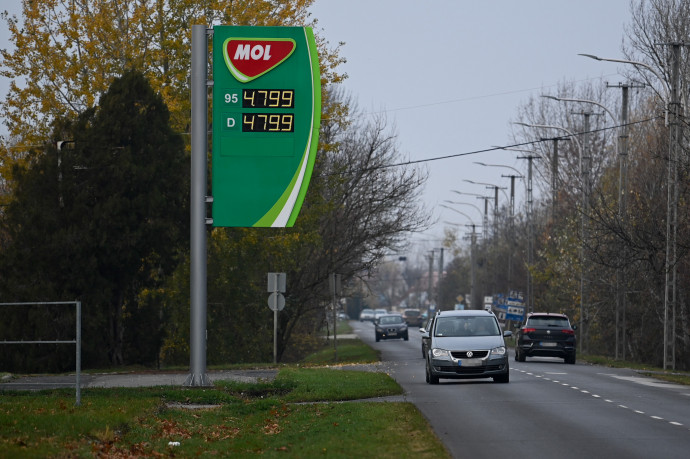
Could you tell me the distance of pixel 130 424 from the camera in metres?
16.1

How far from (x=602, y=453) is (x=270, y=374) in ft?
57.6

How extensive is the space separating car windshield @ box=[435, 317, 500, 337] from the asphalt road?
3.70 feet

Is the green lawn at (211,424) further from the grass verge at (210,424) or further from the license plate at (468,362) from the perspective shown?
the license plate at (468,362)

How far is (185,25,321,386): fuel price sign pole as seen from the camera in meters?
23.1

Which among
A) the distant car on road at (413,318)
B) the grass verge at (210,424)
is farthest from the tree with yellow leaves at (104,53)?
the distant car on road at (413,318)

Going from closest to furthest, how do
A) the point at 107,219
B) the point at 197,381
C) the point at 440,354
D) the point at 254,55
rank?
1. the point at 254,55
2. the point at 197,381
3. the point at 440,354
4. the point at 107,219

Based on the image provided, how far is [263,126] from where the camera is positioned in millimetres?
23109

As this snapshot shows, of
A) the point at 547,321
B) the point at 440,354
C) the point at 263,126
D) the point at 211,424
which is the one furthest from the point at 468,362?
the point at 547,321

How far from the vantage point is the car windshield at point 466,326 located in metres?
26.8

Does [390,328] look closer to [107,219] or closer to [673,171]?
[673,171]

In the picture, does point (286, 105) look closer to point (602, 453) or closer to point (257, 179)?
point (257, 179)

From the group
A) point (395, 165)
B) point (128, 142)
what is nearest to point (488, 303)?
point (395, 165)

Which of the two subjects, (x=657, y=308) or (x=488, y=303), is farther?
(x=488, y=303)

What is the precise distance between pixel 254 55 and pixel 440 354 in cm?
757
